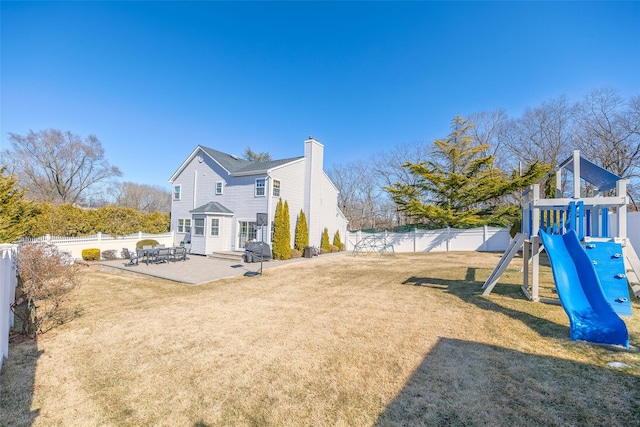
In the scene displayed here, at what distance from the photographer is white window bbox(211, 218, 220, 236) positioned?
16438 millimetres

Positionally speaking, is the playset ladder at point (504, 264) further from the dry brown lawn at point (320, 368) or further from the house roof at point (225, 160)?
the house roof at point (225, 160)

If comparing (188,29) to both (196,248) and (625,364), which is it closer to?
(196,248)

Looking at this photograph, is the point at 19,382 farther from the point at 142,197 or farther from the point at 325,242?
the point at 142,197

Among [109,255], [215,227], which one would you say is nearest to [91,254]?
[109,255]

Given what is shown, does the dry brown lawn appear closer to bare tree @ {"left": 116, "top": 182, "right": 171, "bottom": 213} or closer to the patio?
the patio

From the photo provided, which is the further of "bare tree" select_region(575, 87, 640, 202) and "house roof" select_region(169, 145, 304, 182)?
"bare tree" select_region(575, 87, 640, 202)

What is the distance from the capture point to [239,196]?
1709 cm

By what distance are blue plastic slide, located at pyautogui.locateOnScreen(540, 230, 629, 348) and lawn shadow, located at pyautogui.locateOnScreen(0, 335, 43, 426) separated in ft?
23.4

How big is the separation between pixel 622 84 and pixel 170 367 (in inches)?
1201

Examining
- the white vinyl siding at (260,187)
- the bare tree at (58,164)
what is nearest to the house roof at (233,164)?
the white vinyl siding at (260,187)

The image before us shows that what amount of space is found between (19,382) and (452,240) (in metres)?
21.4

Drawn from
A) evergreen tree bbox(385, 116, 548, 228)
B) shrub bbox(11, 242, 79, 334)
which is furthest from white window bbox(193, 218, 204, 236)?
evergreen tree bbox(385, 116, 548, 228)

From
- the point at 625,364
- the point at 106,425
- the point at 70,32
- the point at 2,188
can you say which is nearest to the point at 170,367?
the point at 106,425

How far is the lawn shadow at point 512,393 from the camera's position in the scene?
2.55 metres
